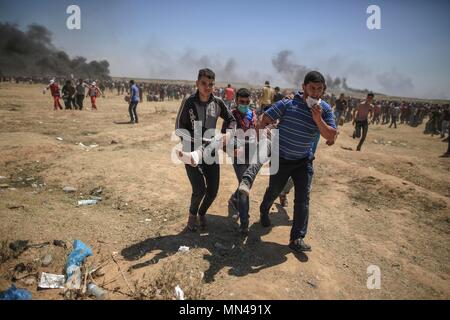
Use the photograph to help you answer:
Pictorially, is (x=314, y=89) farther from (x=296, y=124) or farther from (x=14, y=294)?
(x=14, y=294)

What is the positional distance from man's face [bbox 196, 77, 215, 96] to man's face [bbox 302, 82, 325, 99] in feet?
3.37

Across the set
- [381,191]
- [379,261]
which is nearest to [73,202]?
[379,261]

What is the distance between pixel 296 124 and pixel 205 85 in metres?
1.09

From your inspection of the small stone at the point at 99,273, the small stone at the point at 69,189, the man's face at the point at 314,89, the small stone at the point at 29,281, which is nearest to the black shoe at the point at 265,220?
the man's face at the point at 314,89

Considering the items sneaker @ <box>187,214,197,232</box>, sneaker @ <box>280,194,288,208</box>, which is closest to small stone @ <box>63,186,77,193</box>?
sneaker @ <box>187,214,197,232</box>

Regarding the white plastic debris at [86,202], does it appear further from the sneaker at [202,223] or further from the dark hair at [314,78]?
the dark hair at [314,78]

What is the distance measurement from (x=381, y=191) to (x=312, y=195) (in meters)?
1.35

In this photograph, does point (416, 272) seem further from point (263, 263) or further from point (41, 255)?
point (41, 255)

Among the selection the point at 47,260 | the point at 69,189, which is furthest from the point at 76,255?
the point at 69,189

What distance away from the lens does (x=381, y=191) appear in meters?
6.03

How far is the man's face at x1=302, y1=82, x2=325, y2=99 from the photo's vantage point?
3.24 metres

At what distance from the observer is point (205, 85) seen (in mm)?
3475

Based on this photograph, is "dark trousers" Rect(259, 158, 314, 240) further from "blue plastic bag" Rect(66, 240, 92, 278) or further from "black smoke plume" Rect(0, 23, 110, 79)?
"black smoke plume" Rect(0, 23, 110, 79)
